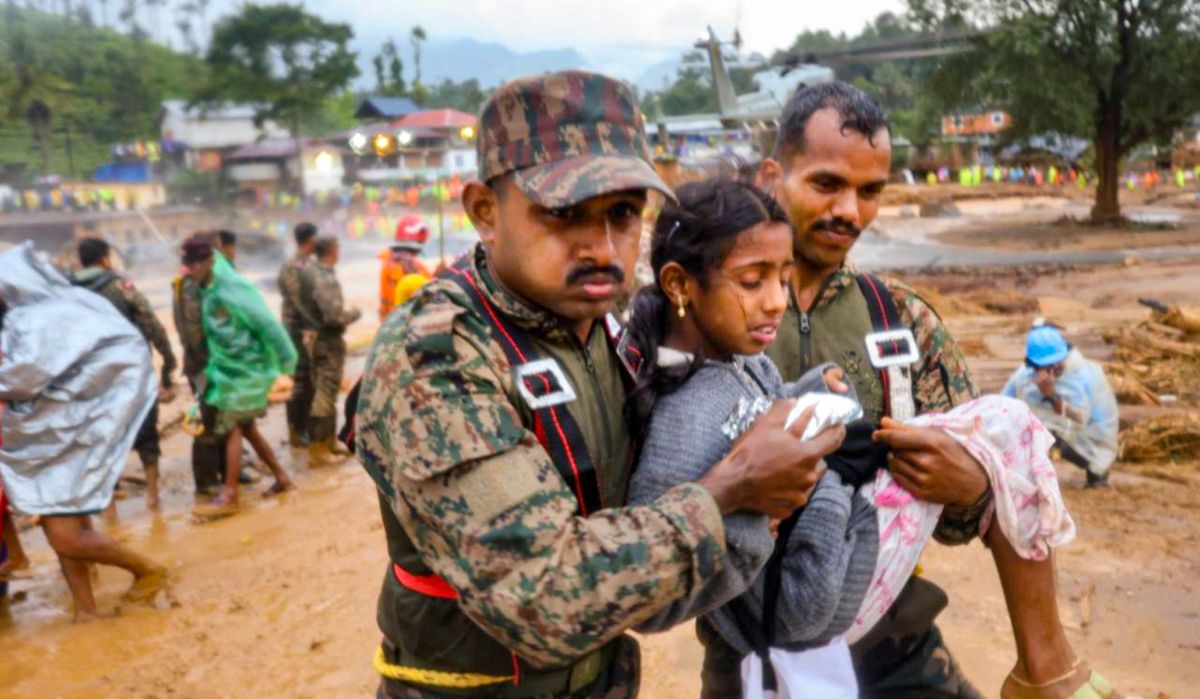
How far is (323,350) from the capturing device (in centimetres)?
826

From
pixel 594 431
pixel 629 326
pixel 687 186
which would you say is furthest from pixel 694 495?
pixel 687 186

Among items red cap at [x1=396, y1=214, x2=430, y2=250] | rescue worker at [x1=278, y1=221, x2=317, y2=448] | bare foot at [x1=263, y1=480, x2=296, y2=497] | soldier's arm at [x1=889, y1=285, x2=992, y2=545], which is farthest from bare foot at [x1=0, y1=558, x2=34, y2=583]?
soldier's arm at [x1=889, y1=285, x2=992, y2=545]

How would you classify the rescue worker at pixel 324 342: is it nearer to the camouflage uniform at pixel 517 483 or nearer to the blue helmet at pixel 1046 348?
the blue helmet at pixel 1046 348

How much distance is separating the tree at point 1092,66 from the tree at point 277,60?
29787 millimetres

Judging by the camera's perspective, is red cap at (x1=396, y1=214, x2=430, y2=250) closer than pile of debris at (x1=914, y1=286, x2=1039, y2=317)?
Yes

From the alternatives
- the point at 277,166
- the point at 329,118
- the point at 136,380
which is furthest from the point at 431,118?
the point at 136,380

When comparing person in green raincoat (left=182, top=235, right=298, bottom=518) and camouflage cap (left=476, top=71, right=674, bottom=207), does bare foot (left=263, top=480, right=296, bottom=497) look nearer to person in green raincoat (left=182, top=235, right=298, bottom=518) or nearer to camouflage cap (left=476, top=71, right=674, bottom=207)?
person in green raincoat (left=182, top=235, right=298, bottom=518)

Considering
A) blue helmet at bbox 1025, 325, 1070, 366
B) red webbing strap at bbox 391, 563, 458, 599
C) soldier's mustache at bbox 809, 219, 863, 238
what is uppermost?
soldier's mustache at bbox 809, 219, 863, 238

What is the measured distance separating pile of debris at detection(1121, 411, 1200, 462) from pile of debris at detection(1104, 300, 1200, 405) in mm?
1239

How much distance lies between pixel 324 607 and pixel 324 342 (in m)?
3.41

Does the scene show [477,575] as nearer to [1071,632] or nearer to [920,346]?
[920,346]

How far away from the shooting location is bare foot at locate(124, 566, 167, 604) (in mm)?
5438

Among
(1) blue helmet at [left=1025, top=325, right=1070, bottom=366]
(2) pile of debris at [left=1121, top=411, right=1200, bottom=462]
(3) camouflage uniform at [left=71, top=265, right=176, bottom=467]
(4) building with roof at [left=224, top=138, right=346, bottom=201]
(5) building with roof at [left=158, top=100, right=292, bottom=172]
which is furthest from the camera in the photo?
(5) building with roof at [left=158, top=100, right=292, bottom=172]

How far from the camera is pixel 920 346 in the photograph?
2477 millimetres
